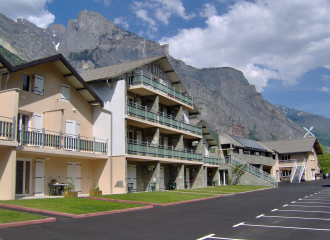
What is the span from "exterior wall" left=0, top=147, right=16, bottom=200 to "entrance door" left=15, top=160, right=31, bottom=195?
291 centimetres

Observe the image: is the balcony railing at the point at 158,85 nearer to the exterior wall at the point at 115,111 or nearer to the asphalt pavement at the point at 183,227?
the exterior wall at the point at 115,111

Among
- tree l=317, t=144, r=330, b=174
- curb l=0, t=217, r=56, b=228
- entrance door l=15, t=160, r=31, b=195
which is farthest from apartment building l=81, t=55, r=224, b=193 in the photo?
tree l=317, t=144, r=330, b=174

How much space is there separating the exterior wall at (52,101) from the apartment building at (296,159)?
41.4 meters

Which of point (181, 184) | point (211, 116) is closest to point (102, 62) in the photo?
point (211, 116)

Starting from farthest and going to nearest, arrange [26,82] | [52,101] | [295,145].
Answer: [295,145], [52,101], [26,82]

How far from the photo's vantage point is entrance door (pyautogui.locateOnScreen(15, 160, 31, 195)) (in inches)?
752

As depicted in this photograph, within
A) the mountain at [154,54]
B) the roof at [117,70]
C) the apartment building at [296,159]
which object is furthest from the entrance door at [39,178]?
the mountain at [154,54]

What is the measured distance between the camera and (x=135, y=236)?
27.8 ft

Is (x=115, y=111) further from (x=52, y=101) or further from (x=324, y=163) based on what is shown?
(x=324, y=163)

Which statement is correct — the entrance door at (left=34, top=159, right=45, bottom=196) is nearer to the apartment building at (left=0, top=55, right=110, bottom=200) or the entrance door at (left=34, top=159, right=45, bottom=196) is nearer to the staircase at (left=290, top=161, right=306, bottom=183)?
the apartment building at (left=0, top=55, right=110, bottom=200)

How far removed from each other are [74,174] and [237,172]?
23.9 metres

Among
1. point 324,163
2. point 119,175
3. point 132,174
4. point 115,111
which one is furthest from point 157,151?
point 324,163

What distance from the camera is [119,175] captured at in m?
24.3

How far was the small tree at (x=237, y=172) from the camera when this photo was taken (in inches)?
1615
